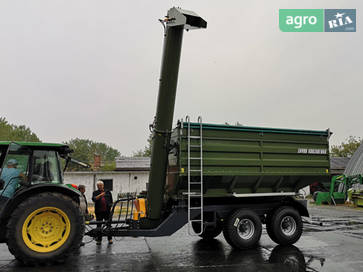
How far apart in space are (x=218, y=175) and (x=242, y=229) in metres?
1.46

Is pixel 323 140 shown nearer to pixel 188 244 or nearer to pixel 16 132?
pixel 188 244

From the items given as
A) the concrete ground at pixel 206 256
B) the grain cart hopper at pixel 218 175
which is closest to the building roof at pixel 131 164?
the concrete ground at pixel 206 256

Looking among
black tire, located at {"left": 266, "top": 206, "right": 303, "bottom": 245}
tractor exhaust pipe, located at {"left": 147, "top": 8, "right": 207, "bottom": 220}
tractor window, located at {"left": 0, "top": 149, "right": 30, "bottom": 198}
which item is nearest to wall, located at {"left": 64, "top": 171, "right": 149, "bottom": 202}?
black tire, located at {"left": 266, "top": 206, "right": 303, "bottom": 245}

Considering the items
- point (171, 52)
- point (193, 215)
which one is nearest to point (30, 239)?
point (193, 215)

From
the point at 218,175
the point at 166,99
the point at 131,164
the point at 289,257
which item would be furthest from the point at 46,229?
the point at 131,164

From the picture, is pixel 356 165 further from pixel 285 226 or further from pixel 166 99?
pixel 166 99

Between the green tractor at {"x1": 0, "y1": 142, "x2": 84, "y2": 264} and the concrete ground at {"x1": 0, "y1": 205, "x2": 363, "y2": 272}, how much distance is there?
374mm

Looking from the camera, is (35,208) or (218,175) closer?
(35,208)

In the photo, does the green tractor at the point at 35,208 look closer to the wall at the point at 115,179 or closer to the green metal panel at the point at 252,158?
the green metal panel at the point at 252,158

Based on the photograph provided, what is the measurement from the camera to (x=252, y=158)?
24.4 ft

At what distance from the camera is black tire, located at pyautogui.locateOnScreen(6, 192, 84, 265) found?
546 cm

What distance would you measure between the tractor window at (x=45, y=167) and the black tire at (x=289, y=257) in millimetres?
4598

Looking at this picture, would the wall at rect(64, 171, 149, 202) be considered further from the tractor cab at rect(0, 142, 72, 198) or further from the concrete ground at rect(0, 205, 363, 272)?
the tractor cab at rect(0, 142, 72, 198)

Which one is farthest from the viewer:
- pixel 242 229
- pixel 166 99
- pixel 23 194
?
pixel 242 229
